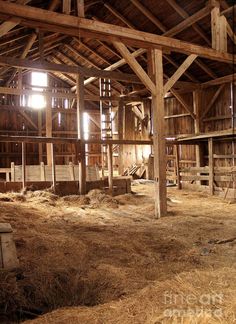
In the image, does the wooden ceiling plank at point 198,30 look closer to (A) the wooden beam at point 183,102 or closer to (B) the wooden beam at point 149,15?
(B) the wooden beam at point 149,15

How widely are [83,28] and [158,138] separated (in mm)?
2520

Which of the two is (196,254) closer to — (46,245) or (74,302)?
(74,302)

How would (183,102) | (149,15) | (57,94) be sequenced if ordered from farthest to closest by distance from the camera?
(57,94), (183,102), (149,15)

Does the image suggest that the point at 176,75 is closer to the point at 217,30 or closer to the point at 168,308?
the point at 217,30

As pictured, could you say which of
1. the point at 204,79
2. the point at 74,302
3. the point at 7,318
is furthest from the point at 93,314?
the point at 204,79

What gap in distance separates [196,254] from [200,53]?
15.0 feet

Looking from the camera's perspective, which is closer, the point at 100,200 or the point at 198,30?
the point at 100,200

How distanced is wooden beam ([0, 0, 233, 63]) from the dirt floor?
3301 mm

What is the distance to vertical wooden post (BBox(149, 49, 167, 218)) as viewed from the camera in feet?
19.1

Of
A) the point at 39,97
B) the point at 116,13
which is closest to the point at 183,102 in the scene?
the point at 116,13

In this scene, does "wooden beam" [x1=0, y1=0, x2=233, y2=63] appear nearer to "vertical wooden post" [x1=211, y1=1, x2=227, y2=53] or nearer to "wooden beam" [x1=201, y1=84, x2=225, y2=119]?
"vertical wooden post" [x1=211, y1=1, x2=227, y2=53]

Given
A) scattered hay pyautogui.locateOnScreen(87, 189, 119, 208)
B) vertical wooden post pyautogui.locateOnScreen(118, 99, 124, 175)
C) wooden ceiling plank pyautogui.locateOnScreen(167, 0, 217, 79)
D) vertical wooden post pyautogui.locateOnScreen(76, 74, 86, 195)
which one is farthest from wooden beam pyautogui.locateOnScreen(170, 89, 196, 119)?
scattered hay pyautogui.locateOnScreen(87, 189, 119, 208)

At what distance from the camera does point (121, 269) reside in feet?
10.2

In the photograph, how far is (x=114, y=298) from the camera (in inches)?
99.0
